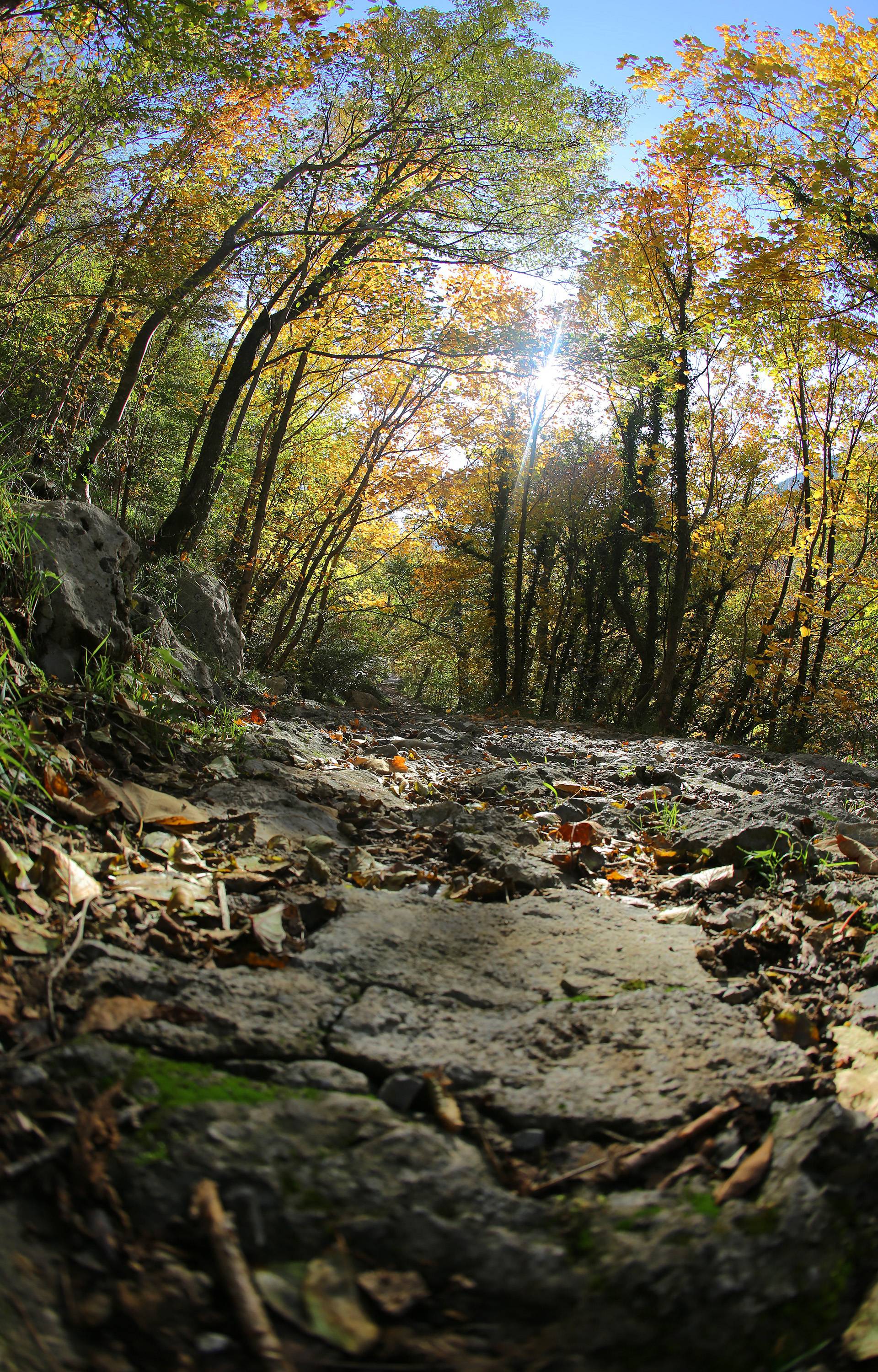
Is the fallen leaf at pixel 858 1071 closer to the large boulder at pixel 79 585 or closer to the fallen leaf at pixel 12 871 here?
the fallen leaf at pixel 12 871

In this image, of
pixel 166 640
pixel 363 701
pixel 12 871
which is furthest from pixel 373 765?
pixel 363 701

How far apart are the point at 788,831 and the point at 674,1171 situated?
83.7 inches

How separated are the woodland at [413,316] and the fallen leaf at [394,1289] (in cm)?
293

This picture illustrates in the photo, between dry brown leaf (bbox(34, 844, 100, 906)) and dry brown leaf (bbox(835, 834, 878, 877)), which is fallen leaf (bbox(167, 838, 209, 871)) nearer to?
dry brown leaf (bbox(34, 844, 100, 906))

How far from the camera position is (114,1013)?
55.9 inches

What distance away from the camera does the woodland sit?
23.4 feet

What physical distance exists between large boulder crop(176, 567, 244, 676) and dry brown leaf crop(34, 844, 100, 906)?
14.0 ft

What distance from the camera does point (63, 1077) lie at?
1210mm

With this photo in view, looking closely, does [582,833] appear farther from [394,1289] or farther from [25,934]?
[394,1289]

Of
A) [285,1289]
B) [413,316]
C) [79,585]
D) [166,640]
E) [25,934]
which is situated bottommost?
[285,1289]

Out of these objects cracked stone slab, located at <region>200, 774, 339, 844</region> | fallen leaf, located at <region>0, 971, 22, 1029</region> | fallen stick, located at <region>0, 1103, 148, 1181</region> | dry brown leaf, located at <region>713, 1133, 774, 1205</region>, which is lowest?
fallen stick, located at <region>0, 1103, 148, 1181</region>

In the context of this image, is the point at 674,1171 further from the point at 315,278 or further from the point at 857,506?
the point at 857,506

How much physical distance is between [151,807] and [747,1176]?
2.21 meters

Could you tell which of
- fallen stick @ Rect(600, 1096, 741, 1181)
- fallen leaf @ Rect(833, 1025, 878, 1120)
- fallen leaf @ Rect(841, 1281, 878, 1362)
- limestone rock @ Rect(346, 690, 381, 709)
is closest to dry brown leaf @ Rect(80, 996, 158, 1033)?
fallen stick @ Rect(600, 1096, 741, 1181)
